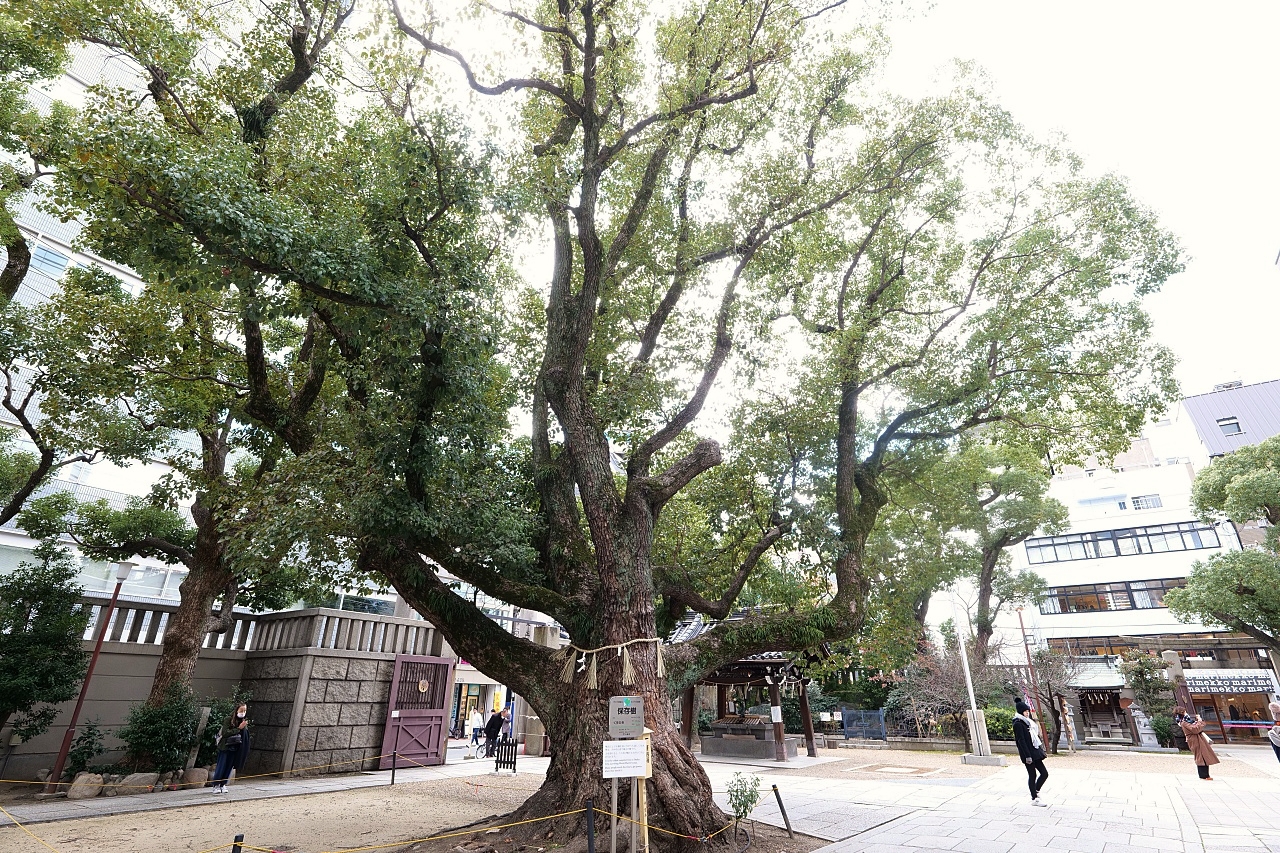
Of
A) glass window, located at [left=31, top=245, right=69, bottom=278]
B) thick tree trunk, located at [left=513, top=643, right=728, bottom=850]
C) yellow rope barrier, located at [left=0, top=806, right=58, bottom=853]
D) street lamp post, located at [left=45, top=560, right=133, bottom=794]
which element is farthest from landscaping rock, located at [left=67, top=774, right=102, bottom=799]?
glass window, located at [left=31, top=245, right=69, bottom=278]

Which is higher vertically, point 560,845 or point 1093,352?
point 1093,352

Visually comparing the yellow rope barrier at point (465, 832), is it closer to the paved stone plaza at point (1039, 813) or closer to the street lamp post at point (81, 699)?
the paved stone plaza at point (1039, 813)

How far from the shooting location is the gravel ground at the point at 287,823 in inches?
267

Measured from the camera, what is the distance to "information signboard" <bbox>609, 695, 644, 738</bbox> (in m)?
5.81

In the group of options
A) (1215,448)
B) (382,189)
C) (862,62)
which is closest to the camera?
(382,189)

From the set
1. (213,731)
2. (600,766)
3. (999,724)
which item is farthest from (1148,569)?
(213,731)

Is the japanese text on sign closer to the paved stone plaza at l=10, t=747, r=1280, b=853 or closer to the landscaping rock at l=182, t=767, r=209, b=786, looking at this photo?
the paved stone plaza at l=10, t=747, r=1280, b=853

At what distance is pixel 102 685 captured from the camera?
1111 cm

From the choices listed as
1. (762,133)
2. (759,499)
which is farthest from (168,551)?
(762,133)

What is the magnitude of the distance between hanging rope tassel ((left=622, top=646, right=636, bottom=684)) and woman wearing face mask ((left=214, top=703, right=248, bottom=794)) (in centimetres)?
833

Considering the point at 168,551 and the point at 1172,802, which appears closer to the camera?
the point at 1172,802

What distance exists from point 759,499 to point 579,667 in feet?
16.3

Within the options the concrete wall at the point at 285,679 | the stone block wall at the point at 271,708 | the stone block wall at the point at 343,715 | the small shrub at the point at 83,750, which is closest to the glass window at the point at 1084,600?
the concrete wall at the point at 285,679

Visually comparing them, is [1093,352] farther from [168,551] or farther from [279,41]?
[168,551]
